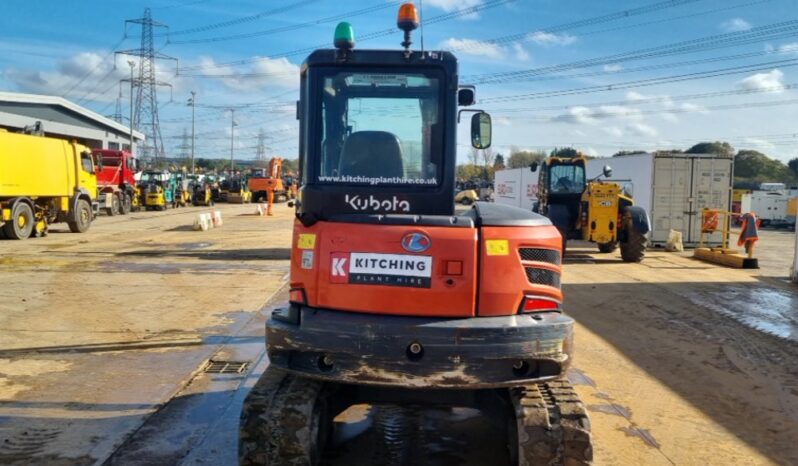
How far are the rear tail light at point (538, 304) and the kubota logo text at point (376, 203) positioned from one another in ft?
3.38

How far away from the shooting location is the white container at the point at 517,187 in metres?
34.9

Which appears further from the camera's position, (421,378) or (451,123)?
(451,123)

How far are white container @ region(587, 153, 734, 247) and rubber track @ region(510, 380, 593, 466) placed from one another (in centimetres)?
1831

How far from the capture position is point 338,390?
14.9 ft

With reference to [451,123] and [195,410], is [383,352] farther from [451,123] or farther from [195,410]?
[195,410]

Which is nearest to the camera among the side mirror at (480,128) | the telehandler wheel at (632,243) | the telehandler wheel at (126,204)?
the side mirror at (480,128)

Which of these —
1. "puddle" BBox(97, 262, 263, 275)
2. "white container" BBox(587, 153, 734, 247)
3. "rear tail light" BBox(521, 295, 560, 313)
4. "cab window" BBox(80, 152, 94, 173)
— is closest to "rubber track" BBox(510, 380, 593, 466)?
"rear tail light" BBox(521, 295, 560, 313)

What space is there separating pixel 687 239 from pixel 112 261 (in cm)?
1692

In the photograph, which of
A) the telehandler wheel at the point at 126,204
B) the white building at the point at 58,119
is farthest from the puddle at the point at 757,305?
the white building at the point at 58,119

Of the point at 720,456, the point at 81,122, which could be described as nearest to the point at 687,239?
the point at 720,456

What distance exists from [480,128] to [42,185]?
1965cm

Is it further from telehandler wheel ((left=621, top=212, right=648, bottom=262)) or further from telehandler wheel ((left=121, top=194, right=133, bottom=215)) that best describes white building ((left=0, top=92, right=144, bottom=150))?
telehandler wheel ((left=621, top=212, right=648, bottom=262))

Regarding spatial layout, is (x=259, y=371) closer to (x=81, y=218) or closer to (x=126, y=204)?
(x=81, y=218)

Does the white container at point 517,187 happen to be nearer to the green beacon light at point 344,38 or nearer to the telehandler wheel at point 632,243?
the telehandler wheel at point 632,243
